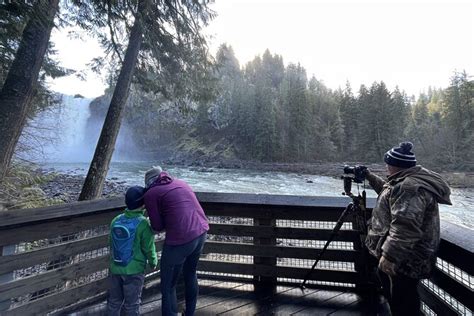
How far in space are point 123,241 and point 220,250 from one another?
48.8 inches

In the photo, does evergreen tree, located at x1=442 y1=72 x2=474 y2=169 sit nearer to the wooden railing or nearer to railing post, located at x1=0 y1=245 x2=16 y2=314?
the wooden railing

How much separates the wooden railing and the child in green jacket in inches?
20.9

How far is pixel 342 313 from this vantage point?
2328 millimetres

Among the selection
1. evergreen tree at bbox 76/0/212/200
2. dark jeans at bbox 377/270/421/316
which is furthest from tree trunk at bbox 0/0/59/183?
dark jeans at bbox 377/270/421/316

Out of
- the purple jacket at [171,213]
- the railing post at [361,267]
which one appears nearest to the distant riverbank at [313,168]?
the railing post at [361,267]

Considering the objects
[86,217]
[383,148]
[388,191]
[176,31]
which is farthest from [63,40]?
[383,148]

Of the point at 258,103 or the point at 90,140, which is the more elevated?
the point at 258,103

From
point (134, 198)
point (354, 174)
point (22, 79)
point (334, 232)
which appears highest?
point (22, 79)

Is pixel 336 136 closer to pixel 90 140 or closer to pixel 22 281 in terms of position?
pixel 90 140

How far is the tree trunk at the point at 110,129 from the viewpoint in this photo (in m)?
4.54

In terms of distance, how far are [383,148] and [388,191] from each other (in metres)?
32.0

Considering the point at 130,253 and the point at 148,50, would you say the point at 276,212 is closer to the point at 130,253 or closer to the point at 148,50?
the point at 130,253

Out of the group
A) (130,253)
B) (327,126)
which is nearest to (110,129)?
(130,253)

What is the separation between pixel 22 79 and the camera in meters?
3.07
